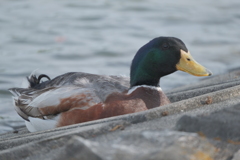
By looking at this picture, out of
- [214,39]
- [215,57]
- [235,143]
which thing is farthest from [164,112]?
[214,39]

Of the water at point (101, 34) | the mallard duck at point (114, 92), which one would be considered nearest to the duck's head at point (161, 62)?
the mallard duck at point (114, 92)

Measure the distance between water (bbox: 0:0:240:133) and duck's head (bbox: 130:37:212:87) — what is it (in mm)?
2411

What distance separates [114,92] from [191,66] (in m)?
0.78

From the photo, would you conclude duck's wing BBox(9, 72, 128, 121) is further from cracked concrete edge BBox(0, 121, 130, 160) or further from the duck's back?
cracked concrete edge BBox(0, 121, 130, 160)

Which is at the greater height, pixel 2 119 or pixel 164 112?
pixel 164 112

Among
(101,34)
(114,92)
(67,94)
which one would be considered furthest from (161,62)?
(101,34)

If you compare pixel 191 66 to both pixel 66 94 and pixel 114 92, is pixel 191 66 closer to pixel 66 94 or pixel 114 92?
pixel 114 92

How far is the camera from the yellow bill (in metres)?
4.46

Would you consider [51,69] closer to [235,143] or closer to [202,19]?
[202,19]

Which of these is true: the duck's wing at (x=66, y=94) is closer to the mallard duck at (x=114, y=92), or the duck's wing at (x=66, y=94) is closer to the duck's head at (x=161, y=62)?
the mallard duck at (x=114, y=92)

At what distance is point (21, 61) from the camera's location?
9359mm

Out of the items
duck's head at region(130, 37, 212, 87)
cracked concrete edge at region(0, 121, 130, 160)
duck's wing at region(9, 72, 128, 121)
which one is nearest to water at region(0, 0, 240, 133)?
duck's wing at region(9, 72, 128, 121)

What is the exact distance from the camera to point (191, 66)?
4.47 meters

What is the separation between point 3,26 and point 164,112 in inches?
352
